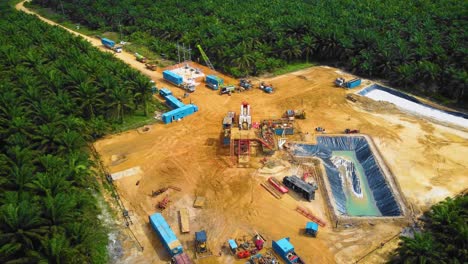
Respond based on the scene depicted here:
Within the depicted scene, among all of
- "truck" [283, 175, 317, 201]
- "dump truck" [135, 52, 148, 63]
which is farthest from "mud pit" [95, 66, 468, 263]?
"dump truck" [135, 52, 148, 63]

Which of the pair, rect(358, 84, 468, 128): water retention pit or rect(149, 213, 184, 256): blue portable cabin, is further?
rect(358, 84, 468, 128): water retention pit

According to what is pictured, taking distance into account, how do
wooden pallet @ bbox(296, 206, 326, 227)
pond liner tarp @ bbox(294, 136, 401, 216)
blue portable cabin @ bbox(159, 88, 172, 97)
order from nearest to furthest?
wooden pallet @ bbox(296, 206, 326, 227) < pond liner tarp @ bbox(294, 136, 401, 216) < blue portable cabin @ bbox(159, 88, 172, 97)

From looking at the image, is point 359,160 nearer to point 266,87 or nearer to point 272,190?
point 272,190

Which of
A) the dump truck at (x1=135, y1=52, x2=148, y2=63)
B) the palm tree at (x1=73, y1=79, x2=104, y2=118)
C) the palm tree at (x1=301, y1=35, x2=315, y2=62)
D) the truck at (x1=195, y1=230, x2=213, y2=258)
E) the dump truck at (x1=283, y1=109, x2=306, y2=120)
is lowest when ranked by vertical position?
the truck at (x1=195, y1=230, x2=213, y2=258)

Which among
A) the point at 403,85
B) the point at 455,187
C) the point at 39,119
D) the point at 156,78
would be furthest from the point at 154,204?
the point at 403,85

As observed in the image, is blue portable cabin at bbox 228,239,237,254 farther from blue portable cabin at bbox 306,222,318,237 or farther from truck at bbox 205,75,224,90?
truck at bbox 205,75,224,90

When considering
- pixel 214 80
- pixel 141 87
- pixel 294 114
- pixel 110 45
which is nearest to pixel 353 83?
pixel 294 114
